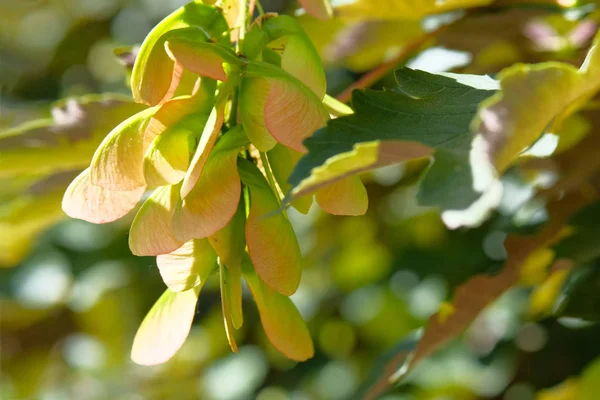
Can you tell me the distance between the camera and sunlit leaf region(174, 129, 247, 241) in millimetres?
417

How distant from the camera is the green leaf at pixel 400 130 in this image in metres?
0.35

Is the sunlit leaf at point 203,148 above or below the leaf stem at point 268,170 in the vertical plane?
above

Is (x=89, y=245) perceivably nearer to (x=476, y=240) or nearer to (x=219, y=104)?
(x=476, y=240)

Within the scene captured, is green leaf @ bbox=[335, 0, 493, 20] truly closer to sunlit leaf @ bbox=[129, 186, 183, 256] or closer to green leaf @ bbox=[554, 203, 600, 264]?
green leaf @ bbox=[554, 203, 600, 264]

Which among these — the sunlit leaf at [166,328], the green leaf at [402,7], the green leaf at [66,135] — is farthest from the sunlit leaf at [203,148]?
the green leaf at [402,7]

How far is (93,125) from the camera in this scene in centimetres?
72

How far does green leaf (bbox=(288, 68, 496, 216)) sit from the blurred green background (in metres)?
0.34

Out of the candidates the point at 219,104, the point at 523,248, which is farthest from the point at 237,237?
the point at 523,248

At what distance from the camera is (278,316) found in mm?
486

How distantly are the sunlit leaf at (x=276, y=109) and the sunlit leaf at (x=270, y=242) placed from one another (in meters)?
0.03

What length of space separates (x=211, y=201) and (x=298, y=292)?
1.27 m

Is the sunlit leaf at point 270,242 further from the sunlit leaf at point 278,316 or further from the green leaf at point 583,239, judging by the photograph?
the green leaf at point 583,239

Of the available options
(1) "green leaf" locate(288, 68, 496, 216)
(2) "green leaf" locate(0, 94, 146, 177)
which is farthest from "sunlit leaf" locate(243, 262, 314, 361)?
(2) "green leaf" locate(0, 94, 146, 177)

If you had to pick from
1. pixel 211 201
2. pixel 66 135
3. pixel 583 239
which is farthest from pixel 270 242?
pixel 583 239
